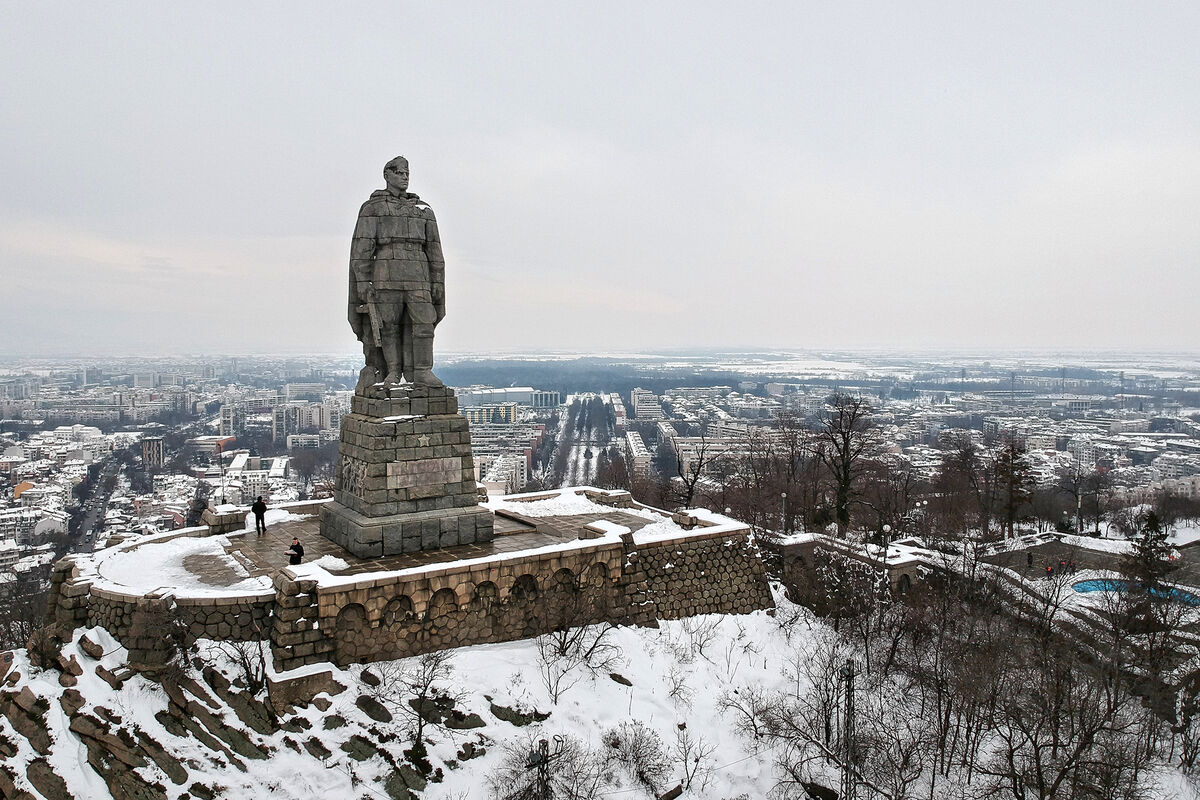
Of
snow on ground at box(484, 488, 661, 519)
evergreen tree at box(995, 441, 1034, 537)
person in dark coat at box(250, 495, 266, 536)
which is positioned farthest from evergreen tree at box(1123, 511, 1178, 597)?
person in dark coat at box(250, 495, 266, 536)

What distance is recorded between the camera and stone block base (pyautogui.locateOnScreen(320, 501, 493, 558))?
15516 millimetres

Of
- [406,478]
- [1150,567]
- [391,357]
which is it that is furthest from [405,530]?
[1150,567]

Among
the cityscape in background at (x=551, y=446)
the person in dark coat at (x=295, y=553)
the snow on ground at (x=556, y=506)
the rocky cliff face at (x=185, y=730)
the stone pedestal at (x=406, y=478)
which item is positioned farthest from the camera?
the cityscape in background at (x=551, y=446)

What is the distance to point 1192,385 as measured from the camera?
185 meters

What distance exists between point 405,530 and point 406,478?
44.4 inches

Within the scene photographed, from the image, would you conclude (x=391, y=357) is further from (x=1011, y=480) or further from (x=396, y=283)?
(x=1011, y=480)

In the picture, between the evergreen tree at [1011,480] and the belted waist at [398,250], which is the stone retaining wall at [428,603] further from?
the evergreen tree at [1011,480]

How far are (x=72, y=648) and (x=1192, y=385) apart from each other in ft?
764

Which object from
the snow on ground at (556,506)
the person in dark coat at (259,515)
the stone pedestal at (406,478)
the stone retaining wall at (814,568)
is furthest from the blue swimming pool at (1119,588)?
the person in dark coat at (259,515)

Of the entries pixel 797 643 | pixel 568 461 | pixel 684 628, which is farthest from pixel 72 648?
pixel 568 461

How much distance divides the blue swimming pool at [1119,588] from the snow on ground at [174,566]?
71.6ft

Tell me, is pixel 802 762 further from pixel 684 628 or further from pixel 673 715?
pixel 684 628

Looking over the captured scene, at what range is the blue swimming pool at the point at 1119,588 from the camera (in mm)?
20422

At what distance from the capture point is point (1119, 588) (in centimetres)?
2161
